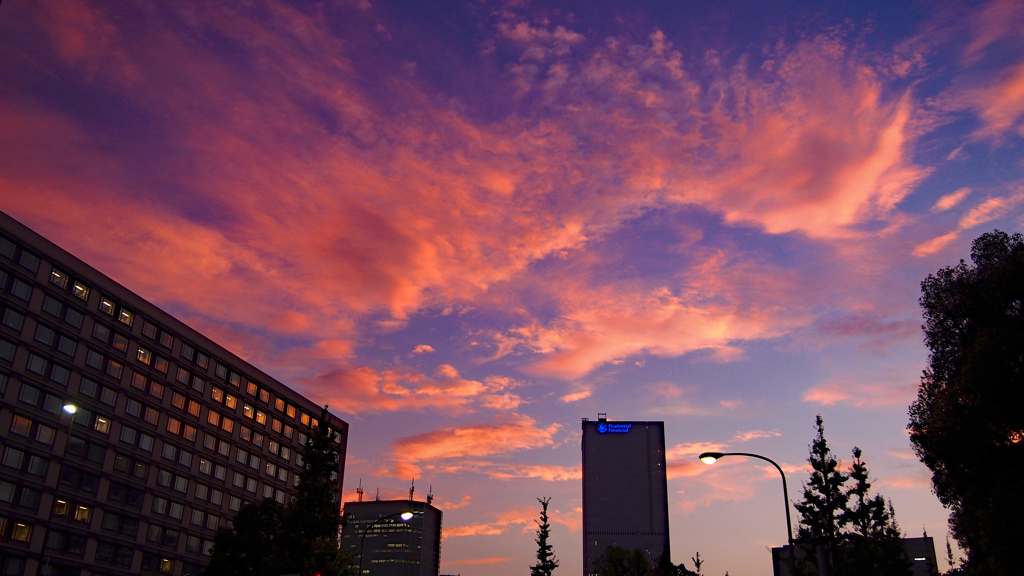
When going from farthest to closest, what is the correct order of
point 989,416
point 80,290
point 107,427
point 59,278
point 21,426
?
point 107,427 < point 80,290 < point 59,278 < point 21,426 < point 989,416

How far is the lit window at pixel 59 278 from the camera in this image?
79750 mm

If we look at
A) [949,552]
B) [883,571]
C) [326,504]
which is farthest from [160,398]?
[949,552]

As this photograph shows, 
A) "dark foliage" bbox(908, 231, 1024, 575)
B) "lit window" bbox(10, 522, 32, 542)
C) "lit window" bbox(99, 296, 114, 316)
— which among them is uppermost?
"lit window" bbox(99, 296, 114, 316)

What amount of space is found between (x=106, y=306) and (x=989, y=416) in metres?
90.5

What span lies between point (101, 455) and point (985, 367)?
89.3 m

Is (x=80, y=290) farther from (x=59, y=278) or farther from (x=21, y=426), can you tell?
(x=21, y=426)

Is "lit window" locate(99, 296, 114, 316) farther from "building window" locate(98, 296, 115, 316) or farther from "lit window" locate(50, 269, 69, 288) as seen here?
"lit window" locate(50, 269, 69, 288)

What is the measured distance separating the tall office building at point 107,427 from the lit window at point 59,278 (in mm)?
129

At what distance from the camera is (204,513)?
10138 cm

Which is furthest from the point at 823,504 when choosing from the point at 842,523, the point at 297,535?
the point at 297,535

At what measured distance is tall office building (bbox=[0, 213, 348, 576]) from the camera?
74.2 metres

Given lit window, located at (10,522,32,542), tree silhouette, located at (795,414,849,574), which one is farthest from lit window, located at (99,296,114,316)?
tree silhouette, located at (795,414,849,574)

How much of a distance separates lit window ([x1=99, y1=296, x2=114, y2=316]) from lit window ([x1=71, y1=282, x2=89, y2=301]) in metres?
2.24

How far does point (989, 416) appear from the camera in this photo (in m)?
34.6
